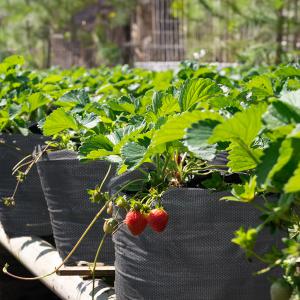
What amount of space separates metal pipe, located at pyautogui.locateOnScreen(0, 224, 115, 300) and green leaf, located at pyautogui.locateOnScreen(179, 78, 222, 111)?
0.64 m

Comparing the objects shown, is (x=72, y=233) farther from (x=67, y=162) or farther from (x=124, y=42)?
(x=124, y=42)

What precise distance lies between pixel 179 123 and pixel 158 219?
1.19 feet

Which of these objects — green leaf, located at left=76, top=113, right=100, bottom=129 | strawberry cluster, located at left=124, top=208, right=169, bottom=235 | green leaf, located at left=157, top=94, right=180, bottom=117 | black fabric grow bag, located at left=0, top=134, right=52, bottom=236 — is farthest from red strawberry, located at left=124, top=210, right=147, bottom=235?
black fabric grow bag, located at left=0, top=134, right=52, bottom=236

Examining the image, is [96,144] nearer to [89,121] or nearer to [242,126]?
[89,121]

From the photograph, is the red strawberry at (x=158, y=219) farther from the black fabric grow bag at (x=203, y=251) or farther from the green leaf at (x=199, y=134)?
the green leaf at (x=199, y=134)

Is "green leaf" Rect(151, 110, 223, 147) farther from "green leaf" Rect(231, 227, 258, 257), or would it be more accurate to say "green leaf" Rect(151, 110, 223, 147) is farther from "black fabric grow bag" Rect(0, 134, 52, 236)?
"black fabric grow bag" Rect(0, 134, 52, 236)

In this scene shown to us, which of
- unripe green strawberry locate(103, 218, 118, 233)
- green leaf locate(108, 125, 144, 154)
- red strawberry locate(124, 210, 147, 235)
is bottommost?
unripe green strawberry locate(103, 218, 118, 233)

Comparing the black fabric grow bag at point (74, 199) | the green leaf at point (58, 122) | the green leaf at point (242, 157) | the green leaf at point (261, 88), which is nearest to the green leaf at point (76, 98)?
the black fabric grow bag at point (74, 199)

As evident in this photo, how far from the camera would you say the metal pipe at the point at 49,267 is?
7.36 feet

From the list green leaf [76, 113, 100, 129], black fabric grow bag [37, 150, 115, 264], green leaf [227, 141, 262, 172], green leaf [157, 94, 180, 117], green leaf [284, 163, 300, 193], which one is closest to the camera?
green leaf [284, 163, 300, 193]

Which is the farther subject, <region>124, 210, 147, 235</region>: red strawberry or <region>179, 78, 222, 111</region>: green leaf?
<region>179, 78, 222, 111</region>: green leaf

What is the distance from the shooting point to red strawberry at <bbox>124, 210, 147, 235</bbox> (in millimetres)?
1584

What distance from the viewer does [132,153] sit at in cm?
159

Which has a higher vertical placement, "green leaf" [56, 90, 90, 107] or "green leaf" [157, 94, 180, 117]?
"green leaf" [157, 94, 180, 117]
